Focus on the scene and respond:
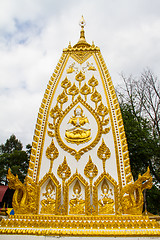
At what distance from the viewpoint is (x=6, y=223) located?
4.98m

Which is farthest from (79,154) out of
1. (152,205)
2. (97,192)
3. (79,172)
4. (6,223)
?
(152,205)

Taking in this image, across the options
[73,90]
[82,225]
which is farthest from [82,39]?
[82,225]

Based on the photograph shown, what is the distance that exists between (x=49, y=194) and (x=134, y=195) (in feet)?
7.73

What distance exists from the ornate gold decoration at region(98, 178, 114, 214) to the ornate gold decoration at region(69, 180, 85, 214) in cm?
49

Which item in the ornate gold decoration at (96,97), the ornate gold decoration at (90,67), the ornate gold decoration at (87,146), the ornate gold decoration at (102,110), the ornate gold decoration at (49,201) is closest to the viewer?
the ornate gold decoration at (49,201)

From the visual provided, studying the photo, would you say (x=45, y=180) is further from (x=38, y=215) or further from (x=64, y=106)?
(x=64, y=106)

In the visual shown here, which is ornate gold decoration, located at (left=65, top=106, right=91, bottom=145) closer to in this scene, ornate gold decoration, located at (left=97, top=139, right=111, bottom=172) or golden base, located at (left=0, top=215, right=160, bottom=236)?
ornate gold decoration, located at (left=97, top=139, right=111, bottom=172)

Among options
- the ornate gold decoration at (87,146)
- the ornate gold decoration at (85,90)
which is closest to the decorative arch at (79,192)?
the ornate gold decoration at (87,146)

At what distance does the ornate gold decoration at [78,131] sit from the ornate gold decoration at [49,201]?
4.90ft

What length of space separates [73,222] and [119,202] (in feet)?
4.38

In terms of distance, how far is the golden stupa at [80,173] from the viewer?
4.79 metres

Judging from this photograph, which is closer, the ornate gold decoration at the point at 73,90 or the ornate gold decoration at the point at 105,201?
the ornate gold decoration at the point at 105,201

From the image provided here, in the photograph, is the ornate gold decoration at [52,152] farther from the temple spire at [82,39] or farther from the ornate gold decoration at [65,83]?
the temple spire at [82,39]

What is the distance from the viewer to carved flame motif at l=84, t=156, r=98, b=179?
A: 5625 mm
